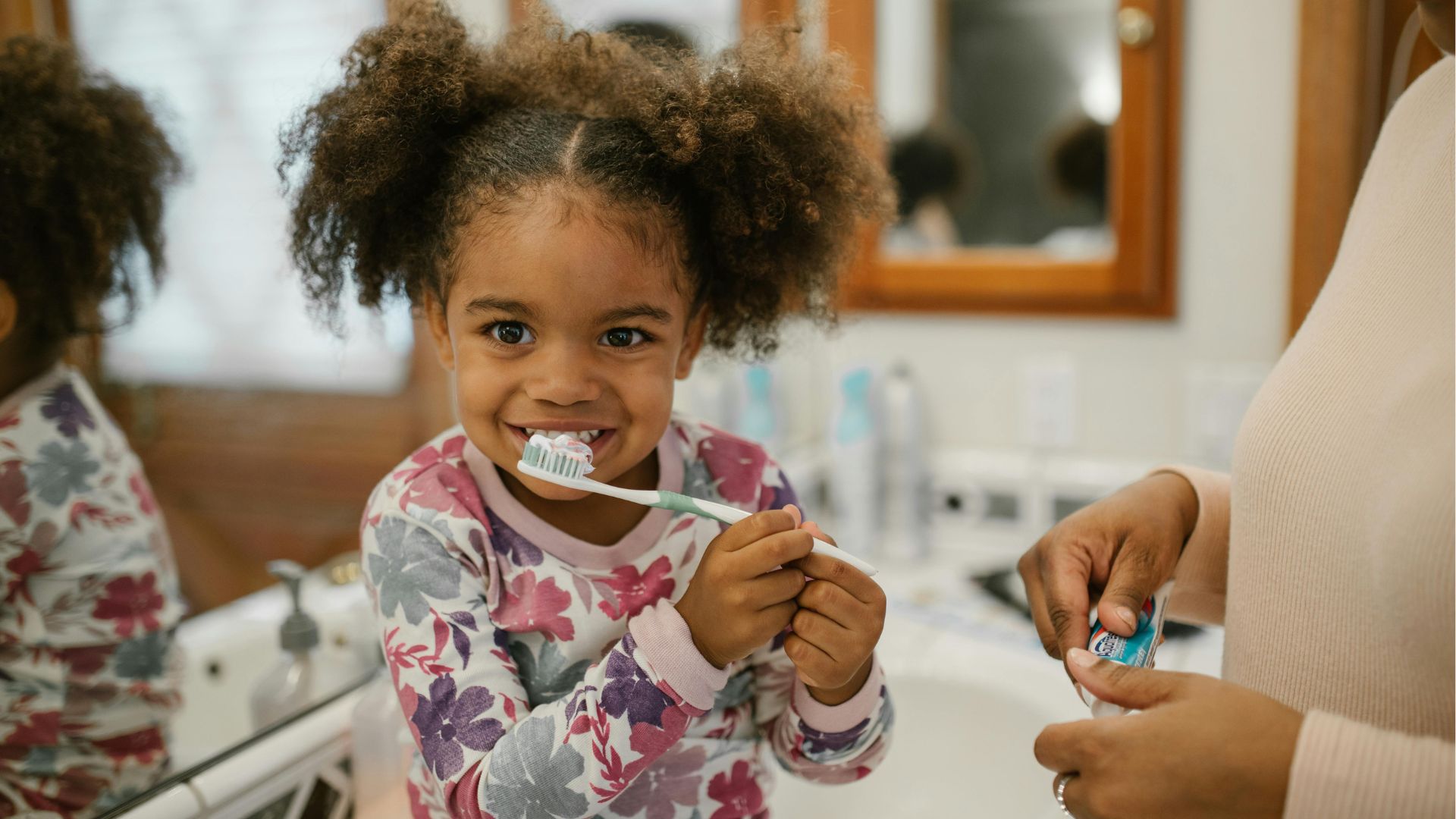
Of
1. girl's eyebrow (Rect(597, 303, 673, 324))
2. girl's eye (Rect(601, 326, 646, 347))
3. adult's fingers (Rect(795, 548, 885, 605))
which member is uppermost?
girl's eyebrow (Rect(597, 303, 673, 324))

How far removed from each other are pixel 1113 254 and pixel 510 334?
110 centimetres

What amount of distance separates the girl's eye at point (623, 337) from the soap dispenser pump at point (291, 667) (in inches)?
15.4

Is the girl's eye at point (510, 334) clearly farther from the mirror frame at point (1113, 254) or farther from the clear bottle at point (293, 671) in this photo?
the mirror frame at point (1113, 254)

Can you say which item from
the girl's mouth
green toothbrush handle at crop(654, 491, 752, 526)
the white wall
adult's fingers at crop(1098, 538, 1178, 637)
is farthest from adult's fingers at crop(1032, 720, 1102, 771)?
the white wall

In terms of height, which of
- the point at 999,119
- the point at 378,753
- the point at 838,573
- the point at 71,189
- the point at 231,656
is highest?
the point at 999,119

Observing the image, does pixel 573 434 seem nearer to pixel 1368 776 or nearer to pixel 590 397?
pixel 590 397

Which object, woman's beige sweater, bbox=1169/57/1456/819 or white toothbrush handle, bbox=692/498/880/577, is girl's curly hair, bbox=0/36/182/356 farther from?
woman's beige sweater, bbox=1169/57/1456/819

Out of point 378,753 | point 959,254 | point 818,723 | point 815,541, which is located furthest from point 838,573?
point 959,254

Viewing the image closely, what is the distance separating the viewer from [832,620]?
2.00 ft

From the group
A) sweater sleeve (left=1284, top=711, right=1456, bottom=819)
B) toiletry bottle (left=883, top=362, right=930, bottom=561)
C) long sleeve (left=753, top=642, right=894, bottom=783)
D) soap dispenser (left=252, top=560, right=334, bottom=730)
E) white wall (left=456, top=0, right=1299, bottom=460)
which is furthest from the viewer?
toiletry bottle (left=883, top=362, right=930, bottom=561)

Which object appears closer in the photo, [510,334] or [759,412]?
[510,334]

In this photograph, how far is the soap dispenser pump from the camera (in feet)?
2.73

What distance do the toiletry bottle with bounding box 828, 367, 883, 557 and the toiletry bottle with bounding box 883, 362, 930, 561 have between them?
0.03 m

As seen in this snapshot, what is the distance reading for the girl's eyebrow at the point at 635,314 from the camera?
0.63 metres
